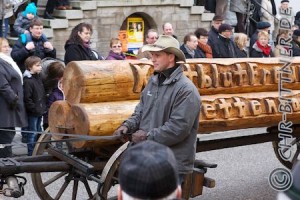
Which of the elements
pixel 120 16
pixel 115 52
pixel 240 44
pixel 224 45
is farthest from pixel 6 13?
pixel 240 44

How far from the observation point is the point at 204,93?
6203mm

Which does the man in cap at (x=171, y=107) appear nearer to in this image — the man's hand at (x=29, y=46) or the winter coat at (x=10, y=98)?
the winter coat at (x=10, y=98)

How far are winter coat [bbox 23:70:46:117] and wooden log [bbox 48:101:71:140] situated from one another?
1.90 metres

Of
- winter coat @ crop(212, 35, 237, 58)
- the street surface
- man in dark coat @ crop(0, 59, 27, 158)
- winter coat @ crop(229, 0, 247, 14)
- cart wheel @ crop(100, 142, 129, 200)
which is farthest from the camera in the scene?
winter coat @ crop(229, 0, 247, 14)

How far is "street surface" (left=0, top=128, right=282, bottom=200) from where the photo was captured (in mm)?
7136

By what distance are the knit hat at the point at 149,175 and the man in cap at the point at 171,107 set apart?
2499 mm

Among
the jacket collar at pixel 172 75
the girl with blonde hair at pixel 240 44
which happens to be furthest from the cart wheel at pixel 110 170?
the girl with blonde hair at pixel 240 44

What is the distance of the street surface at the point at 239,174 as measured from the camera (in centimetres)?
714

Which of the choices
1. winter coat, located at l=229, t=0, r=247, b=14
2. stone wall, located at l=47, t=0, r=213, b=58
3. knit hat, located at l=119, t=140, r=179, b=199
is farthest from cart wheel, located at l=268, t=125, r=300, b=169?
winter coat, located at l=229, t=0, r=247, b=14

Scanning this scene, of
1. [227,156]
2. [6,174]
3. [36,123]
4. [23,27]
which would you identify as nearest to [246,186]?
[227,156]

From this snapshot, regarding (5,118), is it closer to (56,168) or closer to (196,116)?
(56,168)

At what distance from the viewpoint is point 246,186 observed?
7531 millimetres

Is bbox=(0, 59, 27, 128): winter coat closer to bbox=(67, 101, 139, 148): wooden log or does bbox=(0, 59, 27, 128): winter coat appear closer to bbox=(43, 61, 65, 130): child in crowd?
bbox=(43, 61, 65, 130): child in crowd

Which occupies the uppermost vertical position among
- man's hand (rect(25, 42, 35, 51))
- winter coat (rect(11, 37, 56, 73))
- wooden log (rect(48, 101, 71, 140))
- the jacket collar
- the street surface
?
the jacket collar
